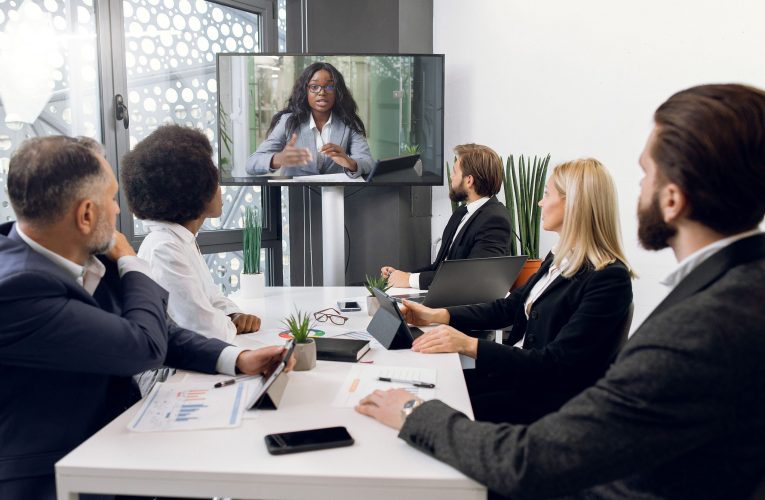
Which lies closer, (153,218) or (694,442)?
(694,442)

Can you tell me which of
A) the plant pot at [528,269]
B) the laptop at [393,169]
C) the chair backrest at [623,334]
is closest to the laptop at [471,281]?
the chair backrest at [623,334]

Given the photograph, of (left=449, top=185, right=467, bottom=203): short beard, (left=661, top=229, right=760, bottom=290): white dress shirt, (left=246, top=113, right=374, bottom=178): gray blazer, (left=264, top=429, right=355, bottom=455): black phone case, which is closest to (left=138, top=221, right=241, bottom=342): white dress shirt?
(left=264, top=429, right=355, bottom=455): black phone case

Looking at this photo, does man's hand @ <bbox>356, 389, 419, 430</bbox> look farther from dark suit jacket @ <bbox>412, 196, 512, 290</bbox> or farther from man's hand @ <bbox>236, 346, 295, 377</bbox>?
dark suit jacket @ <bbox>412, 196, 512, 290</bbox>

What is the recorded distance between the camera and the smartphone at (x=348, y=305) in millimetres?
2545

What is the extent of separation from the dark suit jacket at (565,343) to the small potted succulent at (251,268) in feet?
4.19

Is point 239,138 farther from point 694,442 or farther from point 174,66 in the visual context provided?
point 694,442

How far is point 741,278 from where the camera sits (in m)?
1.00

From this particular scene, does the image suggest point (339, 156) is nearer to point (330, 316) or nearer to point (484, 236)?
point (484, 236)

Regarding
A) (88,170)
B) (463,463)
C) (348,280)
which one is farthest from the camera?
(348,280)

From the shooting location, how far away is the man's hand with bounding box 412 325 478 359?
6.25 feet

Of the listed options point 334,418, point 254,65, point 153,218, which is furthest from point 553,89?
point 334,418

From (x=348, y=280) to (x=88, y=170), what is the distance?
Answer: 3242 mm

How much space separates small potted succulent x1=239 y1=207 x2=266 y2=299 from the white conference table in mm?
1478

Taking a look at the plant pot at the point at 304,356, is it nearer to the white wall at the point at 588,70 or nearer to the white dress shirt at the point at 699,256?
the white dress shirt at the point at 699,256
